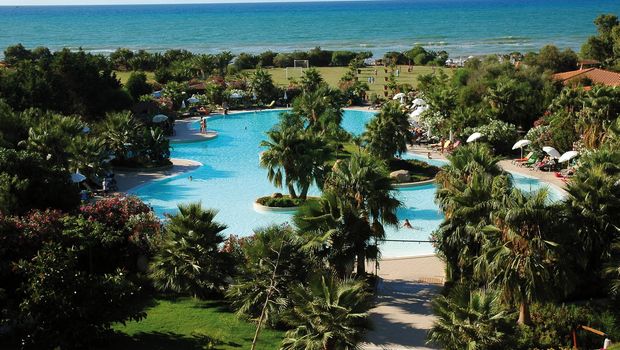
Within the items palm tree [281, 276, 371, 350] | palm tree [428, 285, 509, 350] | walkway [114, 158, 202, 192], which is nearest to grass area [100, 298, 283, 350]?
palm tree [281, 276, 371, 350]

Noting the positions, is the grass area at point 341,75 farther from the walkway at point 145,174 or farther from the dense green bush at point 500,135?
the walkway at point 145,174

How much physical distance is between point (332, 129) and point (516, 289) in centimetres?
2050

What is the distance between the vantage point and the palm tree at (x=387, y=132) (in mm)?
34062

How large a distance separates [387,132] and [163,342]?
60.8 ft

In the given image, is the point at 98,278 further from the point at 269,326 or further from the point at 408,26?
the point at 408,26

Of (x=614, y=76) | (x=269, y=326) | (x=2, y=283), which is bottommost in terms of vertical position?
(x=269, y=326)

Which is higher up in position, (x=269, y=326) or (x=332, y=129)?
(x=332, y=129)

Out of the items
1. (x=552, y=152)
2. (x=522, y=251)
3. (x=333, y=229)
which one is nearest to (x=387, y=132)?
(x=552, y=152)

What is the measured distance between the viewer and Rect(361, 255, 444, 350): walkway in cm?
1828

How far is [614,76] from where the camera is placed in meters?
49.8

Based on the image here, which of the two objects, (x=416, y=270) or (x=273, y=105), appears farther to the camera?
(x=273, y=105)

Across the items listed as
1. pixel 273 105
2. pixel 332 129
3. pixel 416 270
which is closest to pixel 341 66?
pixel 273 105

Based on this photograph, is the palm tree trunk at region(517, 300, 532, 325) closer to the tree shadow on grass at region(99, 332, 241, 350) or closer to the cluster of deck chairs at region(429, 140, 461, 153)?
the tree shadow on grass at region(99, 332, 241, 350)

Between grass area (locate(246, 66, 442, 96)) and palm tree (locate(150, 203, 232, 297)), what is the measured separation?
41581 millimetres
